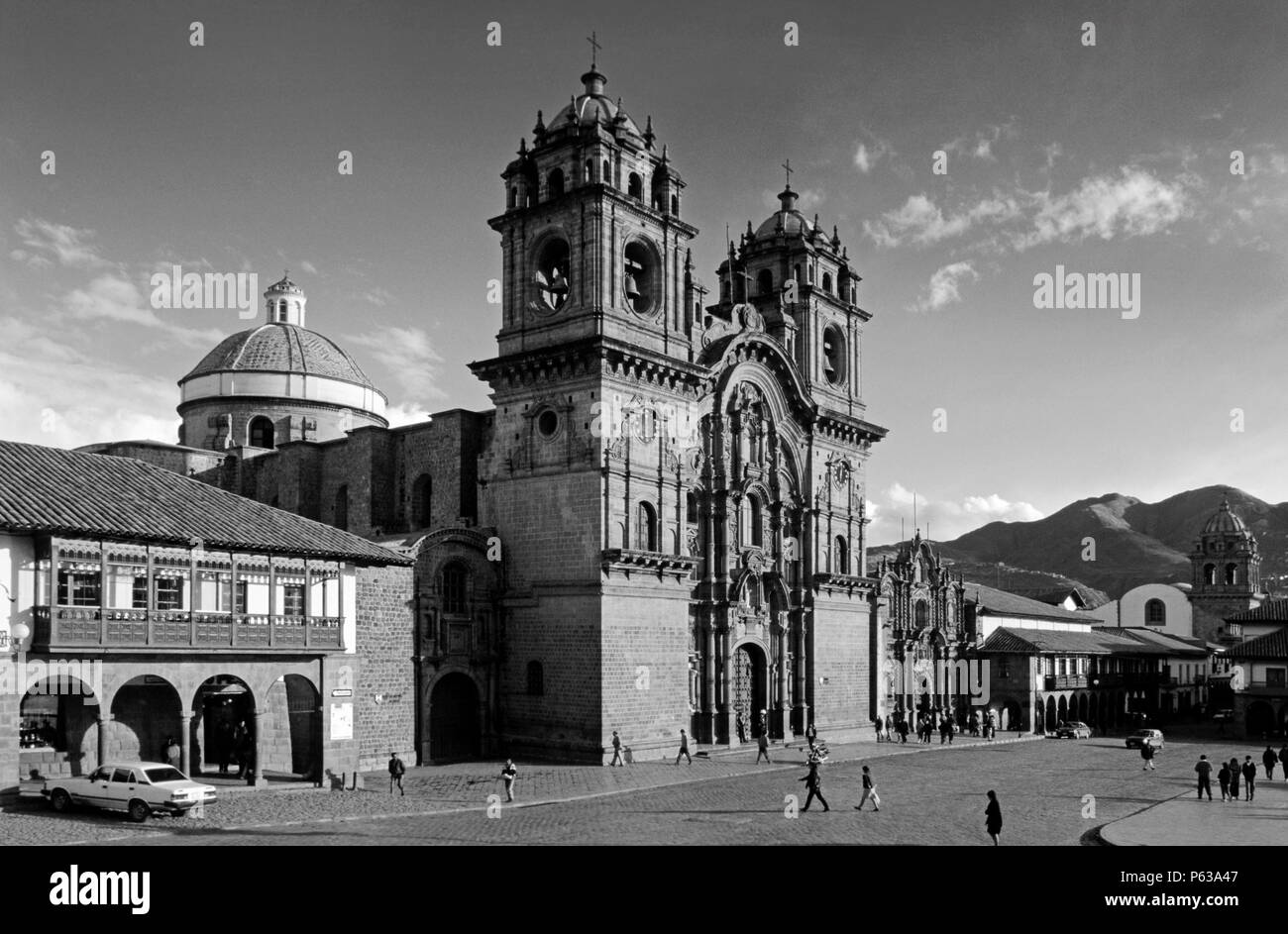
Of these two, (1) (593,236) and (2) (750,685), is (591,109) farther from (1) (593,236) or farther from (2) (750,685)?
(2) (750,685)

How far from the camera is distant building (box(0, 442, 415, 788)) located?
2789 cm

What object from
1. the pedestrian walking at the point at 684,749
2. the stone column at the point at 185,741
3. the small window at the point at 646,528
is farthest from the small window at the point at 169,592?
the pedestrian walking at the point at 684,749

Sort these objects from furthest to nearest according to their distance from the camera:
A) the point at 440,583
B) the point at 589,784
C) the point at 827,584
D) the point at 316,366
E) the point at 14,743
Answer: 1. the point at 316,366
2. the point at 827,584
3. the point at 440,583
4. the point at 589,784
5. the point at 14,743

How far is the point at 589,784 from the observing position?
114 ft

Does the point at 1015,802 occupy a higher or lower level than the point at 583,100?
lower

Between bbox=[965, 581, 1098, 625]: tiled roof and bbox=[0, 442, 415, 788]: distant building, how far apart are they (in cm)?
4537

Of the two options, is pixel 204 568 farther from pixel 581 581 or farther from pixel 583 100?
pixel 583 100

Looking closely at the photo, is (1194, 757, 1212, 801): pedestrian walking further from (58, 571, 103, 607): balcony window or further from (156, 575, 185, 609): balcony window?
(58, 571, 103, 607): balcony window

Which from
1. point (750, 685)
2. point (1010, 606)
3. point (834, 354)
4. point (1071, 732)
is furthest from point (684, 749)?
point (1010, 606)

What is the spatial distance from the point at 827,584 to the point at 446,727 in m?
20.2


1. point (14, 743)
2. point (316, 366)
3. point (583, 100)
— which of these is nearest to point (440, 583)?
point (14, 743)

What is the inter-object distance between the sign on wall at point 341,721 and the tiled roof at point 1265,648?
5418 centimetres

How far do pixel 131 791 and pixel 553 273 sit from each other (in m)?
25.4

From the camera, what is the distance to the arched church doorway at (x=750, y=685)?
49281mm
